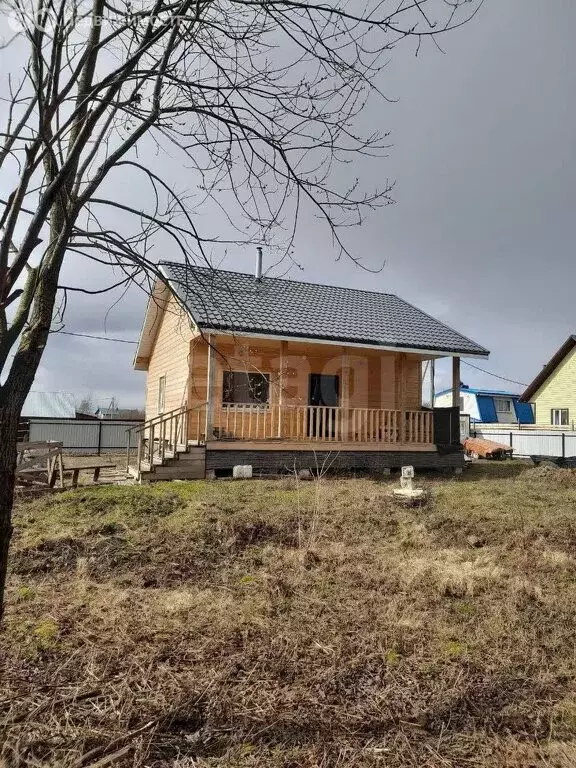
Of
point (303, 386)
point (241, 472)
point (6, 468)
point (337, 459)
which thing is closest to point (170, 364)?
point (303, 386)

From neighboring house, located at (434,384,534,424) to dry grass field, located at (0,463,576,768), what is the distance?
4059cm

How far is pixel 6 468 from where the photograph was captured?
2.45 m

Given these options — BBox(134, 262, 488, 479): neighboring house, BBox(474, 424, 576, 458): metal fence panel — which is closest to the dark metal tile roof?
BBox(134, 262, 488, 479): neighboring house

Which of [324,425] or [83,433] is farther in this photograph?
[83,433]

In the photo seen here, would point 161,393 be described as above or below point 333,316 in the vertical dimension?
below

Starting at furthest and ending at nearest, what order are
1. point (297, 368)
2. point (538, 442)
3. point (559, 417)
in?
point (559, 417)
point (538, 442)
point (297, 368)

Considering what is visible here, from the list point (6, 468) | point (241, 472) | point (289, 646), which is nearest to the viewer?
point (6, 468)

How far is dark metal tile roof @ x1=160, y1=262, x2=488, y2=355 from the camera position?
14.0 metres

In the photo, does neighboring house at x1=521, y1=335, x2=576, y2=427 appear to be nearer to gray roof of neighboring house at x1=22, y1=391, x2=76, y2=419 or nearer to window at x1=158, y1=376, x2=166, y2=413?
window at x1=158, y1=376, x2=166, y2=413

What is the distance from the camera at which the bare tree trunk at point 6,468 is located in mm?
2422

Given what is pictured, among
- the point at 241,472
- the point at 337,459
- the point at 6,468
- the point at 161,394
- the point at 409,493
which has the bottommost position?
the point at 409,493

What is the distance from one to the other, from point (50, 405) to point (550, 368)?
3827 cm

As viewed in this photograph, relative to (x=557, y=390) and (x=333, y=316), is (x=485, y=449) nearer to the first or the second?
(x=333, y=316)

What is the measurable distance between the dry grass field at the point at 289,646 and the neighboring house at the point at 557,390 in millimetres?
29153
